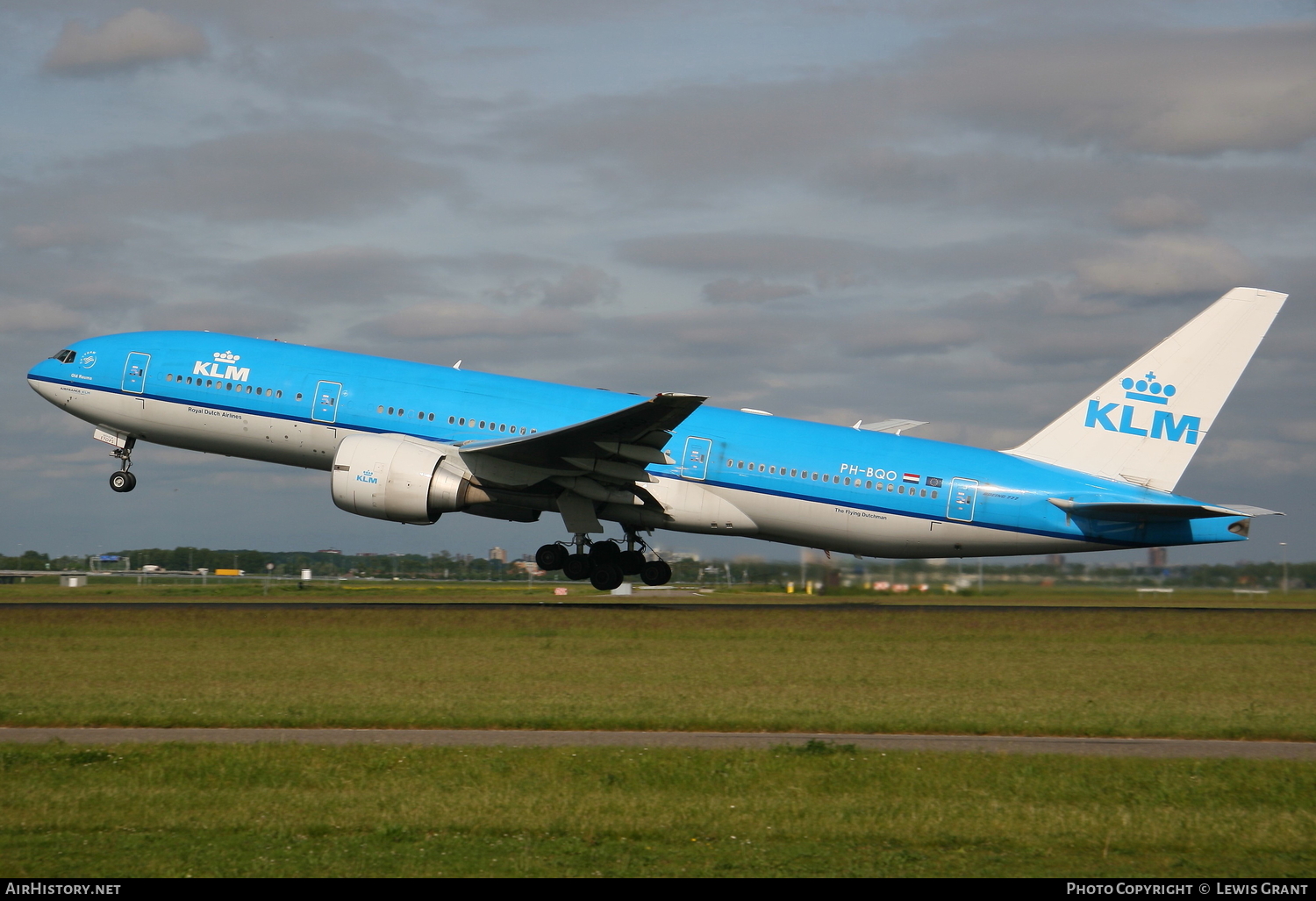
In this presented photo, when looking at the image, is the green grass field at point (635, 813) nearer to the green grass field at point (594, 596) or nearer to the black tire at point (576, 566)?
the black tire at point (576, 566)

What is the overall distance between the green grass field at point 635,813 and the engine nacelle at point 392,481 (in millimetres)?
15783

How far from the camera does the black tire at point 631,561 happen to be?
3192cm

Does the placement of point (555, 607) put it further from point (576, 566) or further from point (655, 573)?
point (655, 573)

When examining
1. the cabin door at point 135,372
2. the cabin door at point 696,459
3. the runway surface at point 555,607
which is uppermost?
the cabin door at point 135,372

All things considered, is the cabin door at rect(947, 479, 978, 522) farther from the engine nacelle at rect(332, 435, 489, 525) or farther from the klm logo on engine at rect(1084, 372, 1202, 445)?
the engine nacelle at rect(332, 435, 489, 525)

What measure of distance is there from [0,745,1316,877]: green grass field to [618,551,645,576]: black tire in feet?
63.2

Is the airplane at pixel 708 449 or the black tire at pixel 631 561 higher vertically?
the airplane at pixel 708 449

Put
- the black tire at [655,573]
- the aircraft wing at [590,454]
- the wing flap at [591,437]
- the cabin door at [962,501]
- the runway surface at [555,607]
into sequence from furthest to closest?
the black tire at [655,573]
the cabin door at [962,501]
the runway surface at [555,607]
the aircraft wing at [590,454]
the wing flap at [591,437]

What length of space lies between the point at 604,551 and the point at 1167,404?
1603cm

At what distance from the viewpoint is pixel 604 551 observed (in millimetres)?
31719

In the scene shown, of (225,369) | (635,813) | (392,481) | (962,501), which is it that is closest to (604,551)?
(392,481)

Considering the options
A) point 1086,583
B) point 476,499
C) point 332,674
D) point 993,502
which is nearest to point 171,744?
point 332,674

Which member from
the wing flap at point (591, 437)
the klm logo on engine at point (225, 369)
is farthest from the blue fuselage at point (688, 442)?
the wing flap at point (591, 437)

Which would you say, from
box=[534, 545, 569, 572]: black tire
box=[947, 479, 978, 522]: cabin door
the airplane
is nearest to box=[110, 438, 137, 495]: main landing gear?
the airplane
